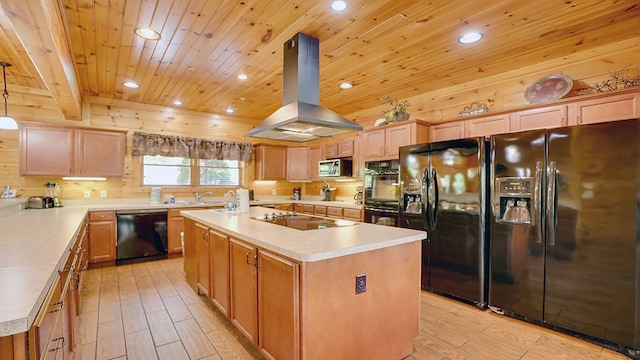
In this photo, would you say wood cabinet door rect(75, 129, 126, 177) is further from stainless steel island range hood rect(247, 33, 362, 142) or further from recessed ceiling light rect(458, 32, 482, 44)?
recessed ceiling light rect(458, 32, 482, 44)

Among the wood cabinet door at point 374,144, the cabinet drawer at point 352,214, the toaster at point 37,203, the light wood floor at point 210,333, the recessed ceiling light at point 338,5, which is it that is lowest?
the light wood floor at point 210,333

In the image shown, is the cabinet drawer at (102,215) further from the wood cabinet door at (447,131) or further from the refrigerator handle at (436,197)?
the wood cabinet door at (447,131)

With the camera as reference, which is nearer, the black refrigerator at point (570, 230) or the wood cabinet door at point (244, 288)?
the wood cabinet door at point (244, 288)

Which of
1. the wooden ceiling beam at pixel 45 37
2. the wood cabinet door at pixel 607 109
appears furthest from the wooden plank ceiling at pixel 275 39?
the wood cabinet door at pixel 607 109

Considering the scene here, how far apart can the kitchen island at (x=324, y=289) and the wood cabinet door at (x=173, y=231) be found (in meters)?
2.69

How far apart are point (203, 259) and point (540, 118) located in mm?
3625

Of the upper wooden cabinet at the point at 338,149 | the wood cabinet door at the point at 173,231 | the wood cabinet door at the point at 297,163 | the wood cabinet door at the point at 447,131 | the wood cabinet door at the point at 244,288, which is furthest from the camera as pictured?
the wood cabinet door at the point at 297,163

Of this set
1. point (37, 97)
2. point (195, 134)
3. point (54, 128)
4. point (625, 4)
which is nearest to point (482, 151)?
point (625, 4)

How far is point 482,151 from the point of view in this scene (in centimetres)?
292

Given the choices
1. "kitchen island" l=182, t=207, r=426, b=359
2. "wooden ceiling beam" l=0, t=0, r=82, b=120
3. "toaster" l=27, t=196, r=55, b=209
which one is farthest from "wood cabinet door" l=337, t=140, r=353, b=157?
"toaster" l=27, t=196, r=55, b=209

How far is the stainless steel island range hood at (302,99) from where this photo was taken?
2.48m

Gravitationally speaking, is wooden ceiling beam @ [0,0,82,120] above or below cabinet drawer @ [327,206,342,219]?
above

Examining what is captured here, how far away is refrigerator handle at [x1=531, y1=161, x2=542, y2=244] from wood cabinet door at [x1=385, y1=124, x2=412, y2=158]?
153 centimetres

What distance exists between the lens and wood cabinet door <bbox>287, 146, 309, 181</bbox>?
625 centimetres
